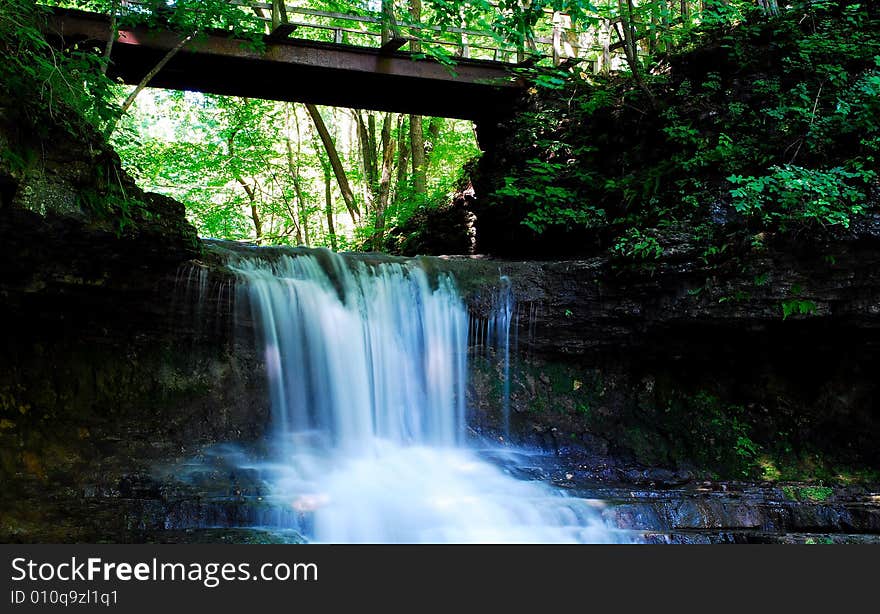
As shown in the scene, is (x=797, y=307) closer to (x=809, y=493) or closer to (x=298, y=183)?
(x=809, y=493)

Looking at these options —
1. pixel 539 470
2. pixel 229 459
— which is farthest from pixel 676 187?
pixel 229 459

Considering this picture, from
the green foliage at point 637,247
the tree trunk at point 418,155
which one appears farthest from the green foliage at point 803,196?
the tree trunk at point 418,155

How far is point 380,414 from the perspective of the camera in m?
9.59

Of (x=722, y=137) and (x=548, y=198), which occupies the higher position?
(x=722, y=137)

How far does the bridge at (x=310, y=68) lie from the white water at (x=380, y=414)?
3.94 meters

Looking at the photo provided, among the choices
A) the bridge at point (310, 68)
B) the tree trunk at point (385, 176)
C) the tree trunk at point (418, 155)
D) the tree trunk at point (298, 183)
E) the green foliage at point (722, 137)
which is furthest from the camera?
the tree trunk at point (298, 183)

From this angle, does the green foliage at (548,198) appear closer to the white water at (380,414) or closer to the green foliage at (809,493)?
the white water at (380,414)

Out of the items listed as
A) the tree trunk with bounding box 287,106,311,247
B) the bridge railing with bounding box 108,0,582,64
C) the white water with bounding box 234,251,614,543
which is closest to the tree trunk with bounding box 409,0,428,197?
the bridge railing with bounding box 108,0,582,64

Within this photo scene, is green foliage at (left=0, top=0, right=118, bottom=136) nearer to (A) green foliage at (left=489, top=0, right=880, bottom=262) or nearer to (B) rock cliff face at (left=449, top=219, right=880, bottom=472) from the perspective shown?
(B) rock cliff face at (left=449, top=219, right=880, bottom=472)

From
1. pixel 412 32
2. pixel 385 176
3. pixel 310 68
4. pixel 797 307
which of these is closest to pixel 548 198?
pixel 797 307

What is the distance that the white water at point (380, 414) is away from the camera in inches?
296

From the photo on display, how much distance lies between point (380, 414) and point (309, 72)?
22.1 ft

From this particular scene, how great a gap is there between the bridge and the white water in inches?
155

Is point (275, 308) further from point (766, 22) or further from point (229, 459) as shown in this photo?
point (766, 22)
